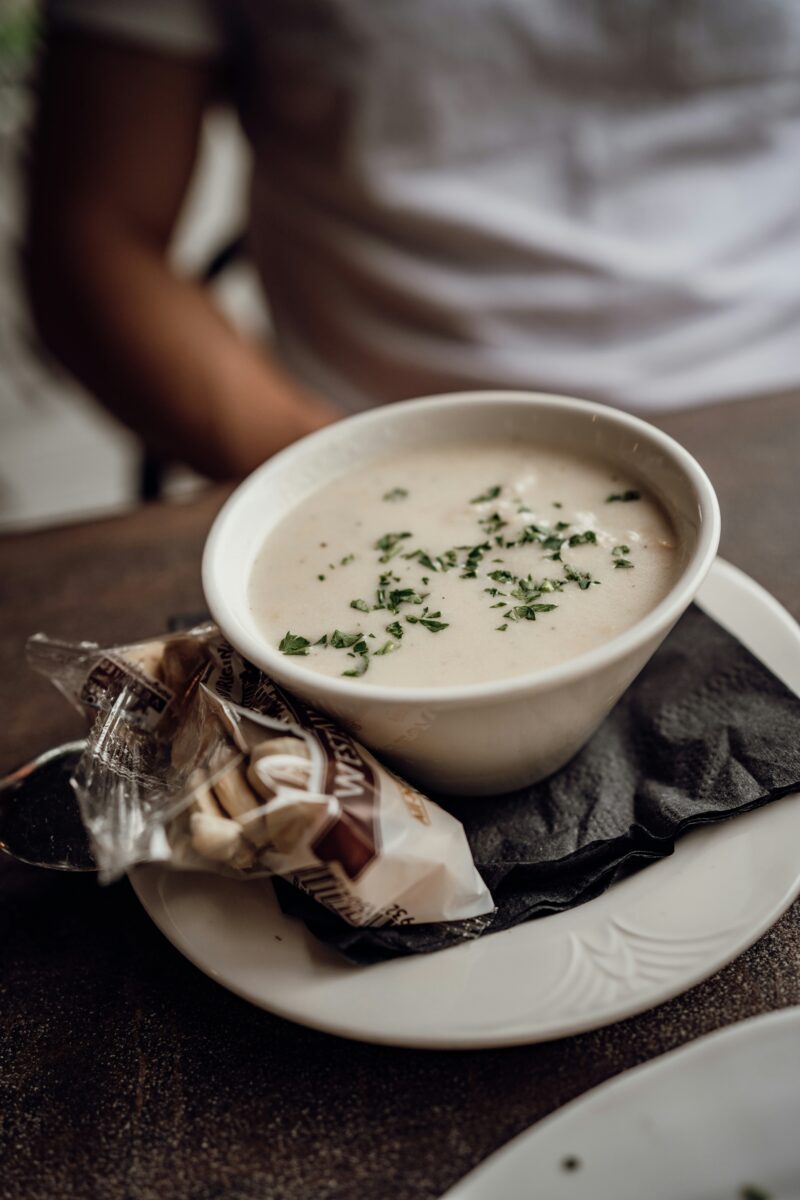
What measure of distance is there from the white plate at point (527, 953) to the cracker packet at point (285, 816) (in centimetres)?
4

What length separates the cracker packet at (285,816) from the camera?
0.69 m

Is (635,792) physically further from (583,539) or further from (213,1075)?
(213,1075)

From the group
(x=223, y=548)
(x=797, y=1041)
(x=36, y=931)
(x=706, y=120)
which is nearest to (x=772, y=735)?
(x=797, y=1041)

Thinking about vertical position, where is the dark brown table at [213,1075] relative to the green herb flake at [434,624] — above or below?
below

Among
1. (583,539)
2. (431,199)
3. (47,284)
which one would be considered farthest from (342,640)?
(47,284)

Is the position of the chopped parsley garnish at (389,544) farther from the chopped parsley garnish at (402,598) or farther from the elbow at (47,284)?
the elbow at (47,284)

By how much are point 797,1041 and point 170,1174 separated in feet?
1.33

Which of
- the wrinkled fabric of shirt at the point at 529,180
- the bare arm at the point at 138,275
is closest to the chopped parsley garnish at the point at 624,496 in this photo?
the wrinkled fabric of shirt at the point at 529,180

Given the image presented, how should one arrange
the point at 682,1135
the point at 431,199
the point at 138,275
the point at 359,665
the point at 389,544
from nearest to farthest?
1. the point at 682,1135
2. the point at 359,665
3. the point at 389,544
4. the point at 431,199
5. the point at 138,275

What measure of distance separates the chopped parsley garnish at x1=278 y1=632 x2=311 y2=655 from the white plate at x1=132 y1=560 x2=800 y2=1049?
19 centimetres

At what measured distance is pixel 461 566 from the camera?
907 mm

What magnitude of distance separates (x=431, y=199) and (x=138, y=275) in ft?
1.73

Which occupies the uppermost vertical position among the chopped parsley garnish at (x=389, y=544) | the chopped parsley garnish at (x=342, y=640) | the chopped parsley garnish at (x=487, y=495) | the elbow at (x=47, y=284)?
the chopped parsley garnish at (x=487, y=495)

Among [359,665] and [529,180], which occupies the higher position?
[529,180]
